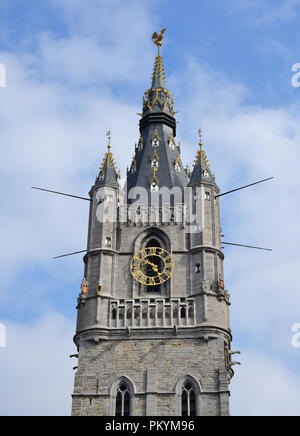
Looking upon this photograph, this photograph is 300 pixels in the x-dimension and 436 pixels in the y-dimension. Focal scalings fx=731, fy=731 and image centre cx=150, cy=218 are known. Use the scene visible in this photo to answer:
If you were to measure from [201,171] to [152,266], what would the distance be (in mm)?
7041

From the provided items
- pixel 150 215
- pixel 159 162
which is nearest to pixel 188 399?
pixel 150 215

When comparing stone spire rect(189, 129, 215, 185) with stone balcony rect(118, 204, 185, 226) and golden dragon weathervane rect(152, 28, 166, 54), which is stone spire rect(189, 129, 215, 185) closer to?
stone balcony rect(118, 204, 185, 226)

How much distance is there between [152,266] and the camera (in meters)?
42.0

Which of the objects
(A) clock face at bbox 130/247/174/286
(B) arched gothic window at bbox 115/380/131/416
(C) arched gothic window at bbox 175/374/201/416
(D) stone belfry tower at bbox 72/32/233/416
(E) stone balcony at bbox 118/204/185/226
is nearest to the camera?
(C) arched gothic window at bbox 175/374/201/416

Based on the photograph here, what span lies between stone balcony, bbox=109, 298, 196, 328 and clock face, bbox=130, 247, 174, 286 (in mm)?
1537

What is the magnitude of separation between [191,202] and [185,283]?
5548 mm

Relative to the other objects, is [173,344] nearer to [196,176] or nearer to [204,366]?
[204,366]

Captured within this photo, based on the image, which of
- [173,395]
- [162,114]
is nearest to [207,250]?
[173,395]

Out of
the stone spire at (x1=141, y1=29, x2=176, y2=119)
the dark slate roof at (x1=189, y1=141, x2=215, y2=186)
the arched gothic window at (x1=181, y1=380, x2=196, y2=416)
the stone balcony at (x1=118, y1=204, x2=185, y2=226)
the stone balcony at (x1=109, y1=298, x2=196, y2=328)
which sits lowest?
the arched gothic window at (x1=181, y1=380, x2=196, y2=416)

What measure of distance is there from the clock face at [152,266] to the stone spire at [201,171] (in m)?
5.24

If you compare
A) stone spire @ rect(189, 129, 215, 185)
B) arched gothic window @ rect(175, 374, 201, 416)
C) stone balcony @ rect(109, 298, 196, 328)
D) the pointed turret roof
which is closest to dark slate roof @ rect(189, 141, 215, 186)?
stone spire @ rect(189, 129, 215, 185)

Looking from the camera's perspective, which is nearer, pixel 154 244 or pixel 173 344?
pixel 173 344

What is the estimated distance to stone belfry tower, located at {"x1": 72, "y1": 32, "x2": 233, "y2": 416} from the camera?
3694cm
